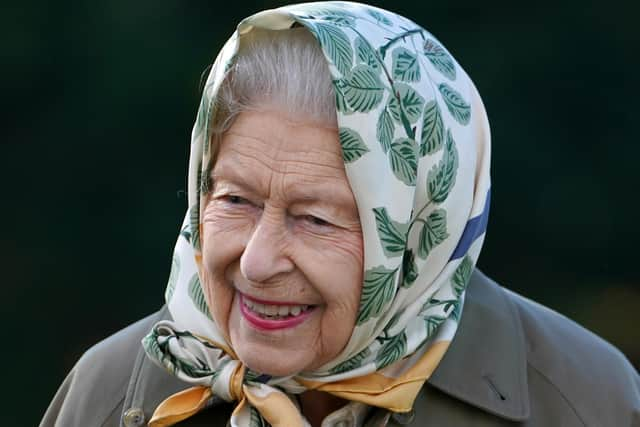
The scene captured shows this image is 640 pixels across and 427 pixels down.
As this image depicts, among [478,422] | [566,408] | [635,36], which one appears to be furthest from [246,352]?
[635,36]

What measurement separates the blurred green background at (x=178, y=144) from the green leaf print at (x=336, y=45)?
2.51 m

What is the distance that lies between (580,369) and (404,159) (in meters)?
0.69

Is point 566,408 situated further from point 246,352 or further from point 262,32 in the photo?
point 262,32

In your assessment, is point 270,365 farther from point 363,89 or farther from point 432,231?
point 363,89

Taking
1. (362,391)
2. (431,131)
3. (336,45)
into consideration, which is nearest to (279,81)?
(336,45)

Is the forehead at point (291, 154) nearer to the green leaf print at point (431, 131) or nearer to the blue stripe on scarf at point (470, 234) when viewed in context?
the green leaf print at point (431, 131)

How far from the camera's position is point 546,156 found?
5.44m

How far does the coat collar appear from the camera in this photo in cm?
303

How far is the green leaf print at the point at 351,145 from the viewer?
2.77 m

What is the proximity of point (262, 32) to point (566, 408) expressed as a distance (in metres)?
1.06

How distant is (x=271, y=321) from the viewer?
2.88m

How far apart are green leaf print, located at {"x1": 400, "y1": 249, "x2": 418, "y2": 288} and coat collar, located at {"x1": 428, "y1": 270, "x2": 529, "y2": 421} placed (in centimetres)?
24

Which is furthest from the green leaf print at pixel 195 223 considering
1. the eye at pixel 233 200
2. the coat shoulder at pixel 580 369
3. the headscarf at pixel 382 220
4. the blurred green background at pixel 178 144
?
the blurred green background at pixel 178 144

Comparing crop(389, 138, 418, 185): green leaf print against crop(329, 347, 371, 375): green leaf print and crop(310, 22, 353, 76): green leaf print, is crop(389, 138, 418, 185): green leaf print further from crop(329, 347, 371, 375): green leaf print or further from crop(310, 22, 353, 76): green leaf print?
crop(329, 347, 371, 375): green leaf print
